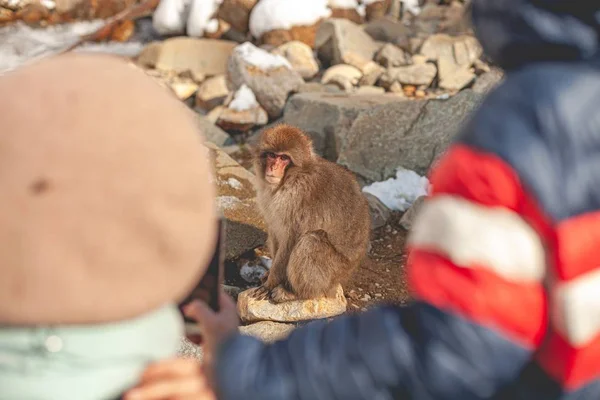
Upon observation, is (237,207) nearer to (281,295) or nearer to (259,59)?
(281,295)

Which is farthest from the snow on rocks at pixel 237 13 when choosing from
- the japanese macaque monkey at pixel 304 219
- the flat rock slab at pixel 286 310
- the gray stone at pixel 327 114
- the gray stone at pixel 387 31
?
the flat rock slab at pixel 286 310

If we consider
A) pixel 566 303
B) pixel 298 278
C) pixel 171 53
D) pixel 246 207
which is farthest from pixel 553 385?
pixel 171 53

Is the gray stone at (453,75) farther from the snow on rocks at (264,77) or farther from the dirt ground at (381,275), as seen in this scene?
the dirt ground at (381,275)

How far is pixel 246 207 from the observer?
18.5 feet

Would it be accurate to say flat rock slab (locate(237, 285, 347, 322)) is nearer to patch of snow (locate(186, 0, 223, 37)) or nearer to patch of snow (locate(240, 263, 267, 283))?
patch of snow (locate(240, 263, 267, 283))

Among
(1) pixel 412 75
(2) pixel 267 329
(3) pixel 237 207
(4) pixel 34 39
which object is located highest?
(2) pixel 267 329

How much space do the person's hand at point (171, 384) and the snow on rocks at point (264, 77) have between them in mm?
7663

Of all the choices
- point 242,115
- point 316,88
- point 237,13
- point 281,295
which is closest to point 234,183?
point 281,295

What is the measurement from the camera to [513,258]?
0.99 m

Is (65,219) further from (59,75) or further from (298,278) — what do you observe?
(298,278)

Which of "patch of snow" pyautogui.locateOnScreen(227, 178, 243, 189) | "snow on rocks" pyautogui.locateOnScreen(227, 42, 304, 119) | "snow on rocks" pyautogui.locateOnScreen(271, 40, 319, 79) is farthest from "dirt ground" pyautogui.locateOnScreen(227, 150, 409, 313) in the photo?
"snow on rocks" pyautogui.locateOnScreen(271, 40, 319, 79)

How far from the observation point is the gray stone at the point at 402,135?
666cm

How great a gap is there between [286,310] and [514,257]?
3.55 m

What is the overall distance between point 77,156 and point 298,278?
3508mm
